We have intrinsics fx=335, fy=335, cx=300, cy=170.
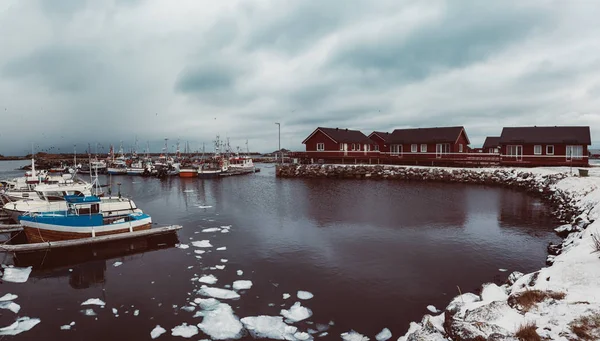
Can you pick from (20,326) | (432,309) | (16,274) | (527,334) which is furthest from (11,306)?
(527,334)

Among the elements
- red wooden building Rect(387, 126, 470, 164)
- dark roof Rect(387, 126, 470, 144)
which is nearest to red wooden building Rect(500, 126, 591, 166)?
red wooden building Rect(387, 126, 470, 164)

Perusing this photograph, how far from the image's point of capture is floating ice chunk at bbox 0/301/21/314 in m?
11.3

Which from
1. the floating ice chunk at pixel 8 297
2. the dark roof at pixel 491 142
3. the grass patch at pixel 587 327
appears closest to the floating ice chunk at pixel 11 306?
the floating ice chunk at pixel 8 297

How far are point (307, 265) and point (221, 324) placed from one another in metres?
5.49

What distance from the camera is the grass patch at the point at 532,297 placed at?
311 inches

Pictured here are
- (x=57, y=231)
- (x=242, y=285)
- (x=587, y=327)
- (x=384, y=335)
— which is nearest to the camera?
(x=587, y=327)

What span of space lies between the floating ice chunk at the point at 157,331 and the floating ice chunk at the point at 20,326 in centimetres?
392

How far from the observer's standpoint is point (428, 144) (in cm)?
5859

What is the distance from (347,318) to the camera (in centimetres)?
1040

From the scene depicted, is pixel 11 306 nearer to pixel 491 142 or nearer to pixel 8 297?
pixel 8 297

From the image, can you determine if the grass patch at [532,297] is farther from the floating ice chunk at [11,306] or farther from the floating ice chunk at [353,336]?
the floating ice chunk at [11,306]

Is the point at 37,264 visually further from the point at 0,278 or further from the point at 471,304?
the point at 471,304

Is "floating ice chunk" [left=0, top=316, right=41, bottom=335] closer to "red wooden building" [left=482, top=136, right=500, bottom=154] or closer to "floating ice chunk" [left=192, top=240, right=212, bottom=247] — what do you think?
"floating ice chunk" [left=192, top=240, right=212, bottom=247]

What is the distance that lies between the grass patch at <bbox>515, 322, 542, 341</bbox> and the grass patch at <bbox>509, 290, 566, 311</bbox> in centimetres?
126
